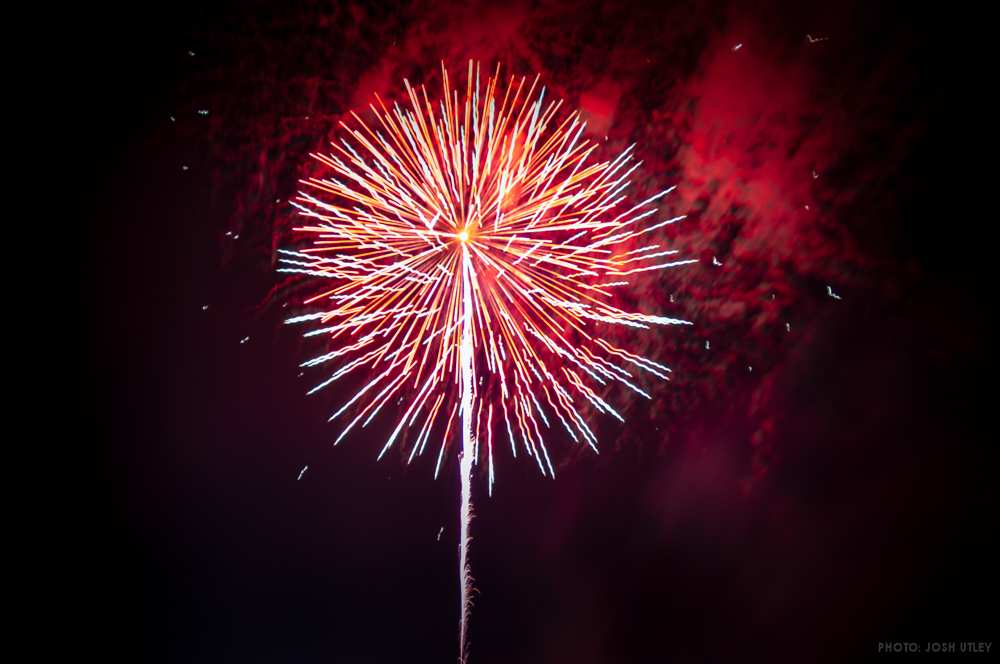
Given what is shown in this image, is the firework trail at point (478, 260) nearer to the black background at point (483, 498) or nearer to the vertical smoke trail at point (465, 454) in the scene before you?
the vertical smoke trail at point (465, 454)

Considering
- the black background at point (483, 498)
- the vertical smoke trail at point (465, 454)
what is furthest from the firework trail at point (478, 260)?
the black background at point (483, 498)

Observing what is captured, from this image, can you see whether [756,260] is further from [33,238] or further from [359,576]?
[33,238]

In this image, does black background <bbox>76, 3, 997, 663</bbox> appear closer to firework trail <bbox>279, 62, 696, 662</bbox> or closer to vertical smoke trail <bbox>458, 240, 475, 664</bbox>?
vertical smoke trail <bbox>458, 240, 475, 664</bbox>

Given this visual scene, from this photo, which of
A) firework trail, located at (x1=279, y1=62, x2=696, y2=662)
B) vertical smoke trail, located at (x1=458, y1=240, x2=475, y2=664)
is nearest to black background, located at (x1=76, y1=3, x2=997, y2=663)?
vertical smoke trail, located at (x1=458, y1=240, x2=475, y2=664)

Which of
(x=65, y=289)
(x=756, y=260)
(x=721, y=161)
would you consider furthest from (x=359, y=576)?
(x=721, y=161)

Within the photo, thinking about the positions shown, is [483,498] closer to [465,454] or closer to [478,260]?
[465,454]

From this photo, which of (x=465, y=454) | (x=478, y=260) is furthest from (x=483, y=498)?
(x=478, y=260)
